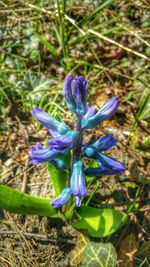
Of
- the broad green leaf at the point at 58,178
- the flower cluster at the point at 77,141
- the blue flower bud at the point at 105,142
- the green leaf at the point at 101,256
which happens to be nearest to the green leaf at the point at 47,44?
the broad green leaf at the point at 58,178

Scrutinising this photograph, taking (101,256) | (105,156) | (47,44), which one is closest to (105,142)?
(105,156)

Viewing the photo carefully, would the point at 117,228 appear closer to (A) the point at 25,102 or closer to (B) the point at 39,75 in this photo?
(A) the point at 25,102

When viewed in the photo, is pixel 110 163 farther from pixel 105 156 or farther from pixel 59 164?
pixel 59 164

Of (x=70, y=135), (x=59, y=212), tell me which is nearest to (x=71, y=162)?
(x=70, y=135)

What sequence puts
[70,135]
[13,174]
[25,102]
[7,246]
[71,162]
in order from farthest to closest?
[25,102] < [13,174] < [7,246] < [71,162] < [70,135]

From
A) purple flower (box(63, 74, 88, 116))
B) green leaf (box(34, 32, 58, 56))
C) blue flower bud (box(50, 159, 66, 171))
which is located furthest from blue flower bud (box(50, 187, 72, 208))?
green leaf (box(34, 32, 58, 56))

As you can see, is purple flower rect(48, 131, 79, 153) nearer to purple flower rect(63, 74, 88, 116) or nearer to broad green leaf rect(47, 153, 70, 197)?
purple flower rect(63, 74, 88, 116)
